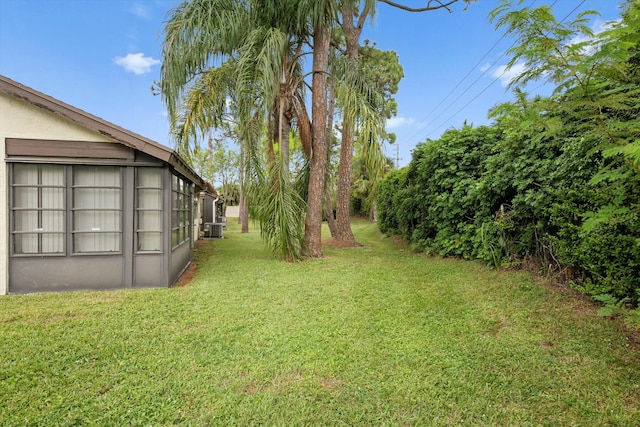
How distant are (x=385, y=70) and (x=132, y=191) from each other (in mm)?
14359

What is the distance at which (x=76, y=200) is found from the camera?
5152 millimetres

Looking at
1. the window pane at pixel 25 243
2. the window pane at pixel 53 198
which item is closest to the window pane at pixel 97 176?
the window pane at pixel 53 198

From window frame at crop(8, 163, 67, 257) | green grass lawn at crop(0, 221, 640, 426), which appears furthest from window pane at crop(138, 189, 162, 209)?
green grass lawn at crop(0, 221, 640, 426)

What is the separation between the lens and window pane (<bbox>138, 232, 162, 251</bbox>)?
540 centimetres

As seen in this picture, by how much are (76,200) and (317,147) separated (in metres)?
5.12

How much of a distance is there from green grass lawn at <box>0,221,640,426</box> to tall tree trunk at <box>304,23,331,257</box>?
325 centimetres

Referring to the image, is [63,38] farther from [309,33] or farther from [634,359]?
[634,359]

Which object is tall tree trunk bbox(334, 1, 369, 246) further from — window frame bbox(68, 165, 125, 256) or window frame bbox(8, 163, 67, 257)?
window frame bbox(8, 163, 67, 257)

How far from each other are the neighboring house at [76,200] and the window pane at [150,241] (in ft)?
0.05

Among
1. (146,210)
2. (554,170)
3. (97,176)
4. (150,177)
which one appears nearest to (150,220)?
(146,210)

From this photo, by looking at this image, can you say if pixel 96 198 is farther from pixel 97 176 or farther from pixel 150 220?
pixel 150 220

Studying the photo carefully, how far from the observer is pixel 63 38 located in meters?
9.82

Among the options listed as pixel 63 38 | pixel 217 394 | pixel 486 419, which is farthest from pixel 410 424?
pixel 63 38

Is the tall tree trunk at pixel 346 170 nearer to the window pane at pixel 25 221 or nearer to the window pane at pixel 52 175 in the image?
the window pane at pixel 52 175
